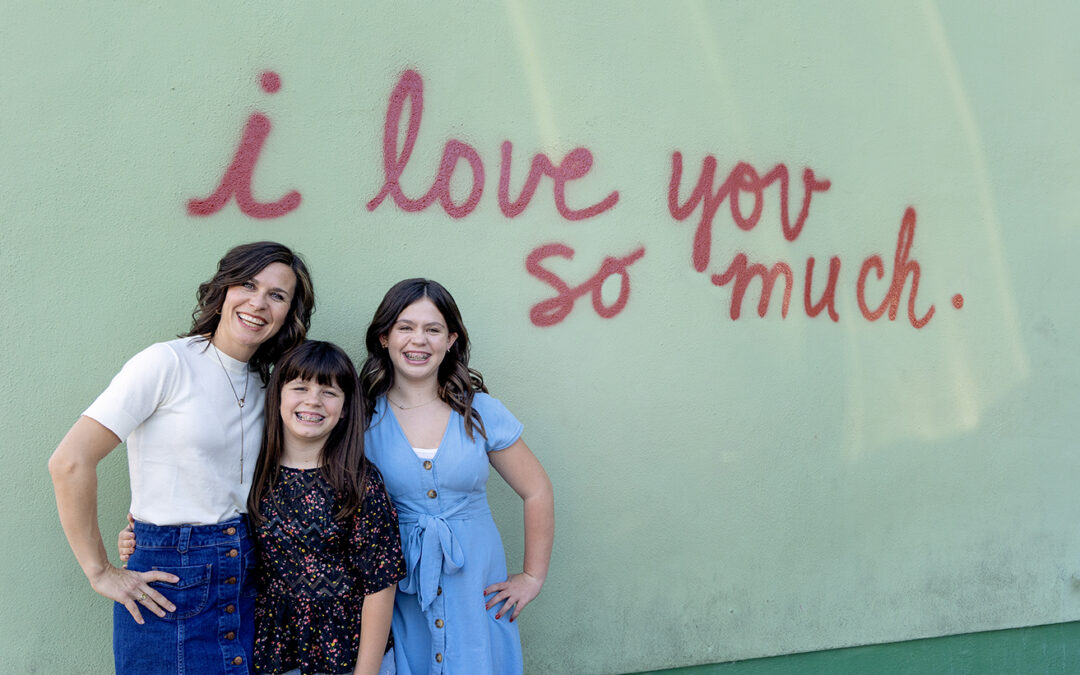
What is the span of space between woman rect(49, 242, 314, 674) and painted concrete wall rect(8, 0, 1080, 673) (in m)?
0.51

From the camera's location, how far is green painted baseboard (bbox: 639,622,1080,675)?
128 inches

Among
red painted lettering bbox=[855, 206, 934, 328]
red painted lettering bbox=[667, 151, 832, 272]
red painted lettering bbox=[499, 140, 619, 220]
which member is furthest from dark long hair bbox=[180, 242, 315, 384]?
red painted lettering bbox=[855, 206, 934, 328]

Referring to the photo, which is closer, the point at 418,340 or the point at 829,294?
the point at 418,340

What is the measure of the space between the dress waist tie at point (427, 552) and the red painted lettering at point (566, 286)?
87cm

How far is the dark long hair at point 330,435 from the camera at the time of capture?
216cm

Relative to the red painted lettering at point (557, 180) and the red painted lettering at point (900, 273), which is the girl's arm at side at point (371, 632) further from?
the red painted lettering at point (900, 273)

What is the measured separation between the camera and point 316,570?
213 cm

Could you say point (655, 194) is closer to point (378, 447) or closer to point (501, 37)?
point (501, 37)

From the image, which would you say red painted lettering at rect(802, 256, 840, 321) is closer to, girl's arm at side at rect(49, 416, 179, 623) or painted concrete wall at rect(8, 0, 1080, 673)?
painted concrete wall at rect(8, 0, 1080, 673)

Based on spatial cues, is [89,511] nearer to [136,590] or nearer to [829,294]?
[136,590]

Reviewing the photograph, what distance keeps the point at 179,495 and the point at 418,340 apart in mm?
722

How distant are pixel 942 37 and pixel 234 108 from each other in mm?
2692

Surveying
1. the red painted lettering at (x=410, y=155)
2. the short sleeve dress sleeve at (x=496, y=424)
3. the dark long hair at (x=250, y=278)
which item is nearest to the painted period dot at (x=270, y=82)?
the red painted lettering at (x=410, y=155)

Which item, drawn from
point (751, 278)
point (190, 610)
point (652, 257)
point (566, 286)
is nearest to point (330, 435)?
point (190, 610)
